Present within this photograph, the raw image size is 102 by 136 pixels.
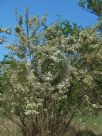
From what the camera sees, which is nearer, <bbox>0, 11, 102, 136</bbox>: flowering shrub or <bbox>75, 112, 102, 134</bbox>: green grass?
<bbox>0, 11, 102, 136</bbox>: flowering shrub

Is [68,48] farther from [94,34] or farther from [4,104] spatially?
[4,104]

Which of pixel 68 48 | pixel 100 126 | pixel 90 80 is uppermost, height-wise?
pixel 68 48

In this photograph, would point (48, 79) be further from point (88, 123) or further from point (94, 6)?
point (94, 6)

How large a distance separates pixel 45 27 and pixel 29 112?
363 centimetres

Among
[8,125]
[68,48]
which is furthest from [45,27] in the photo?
[8,125]

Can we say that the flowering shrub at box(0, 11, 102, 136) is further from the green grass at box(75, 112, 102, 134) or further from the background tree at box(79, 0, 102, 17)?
the background tree at box(79, 0, 102, 17)

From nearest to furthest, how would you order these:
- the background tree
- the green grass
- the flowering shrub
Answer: the flowering shrub < the green grass < the background tree

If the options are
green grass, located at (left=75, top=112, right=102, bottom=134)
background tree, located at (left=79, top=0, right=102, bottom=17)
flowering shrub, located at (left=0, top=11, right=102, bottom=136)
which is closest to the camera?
flowering shrub, located at (left=0, top=11, right=102, bottom=136)

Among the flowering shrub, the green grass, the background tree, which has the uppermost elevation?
the background tree

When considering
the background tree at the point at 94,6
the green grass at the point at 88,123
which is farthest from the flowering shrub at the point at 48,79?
the background tree at the point at 94,6

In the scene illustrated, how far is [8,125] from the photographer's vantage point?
557 inches

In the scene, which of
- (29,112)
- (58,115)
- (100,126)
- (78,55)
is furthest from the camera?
(100,126)

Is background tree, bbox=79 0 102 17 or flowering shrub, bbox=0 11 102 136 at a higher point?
background tree, bbox=79 0 102 17

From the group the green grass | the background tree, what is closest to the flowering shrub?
the green grass
